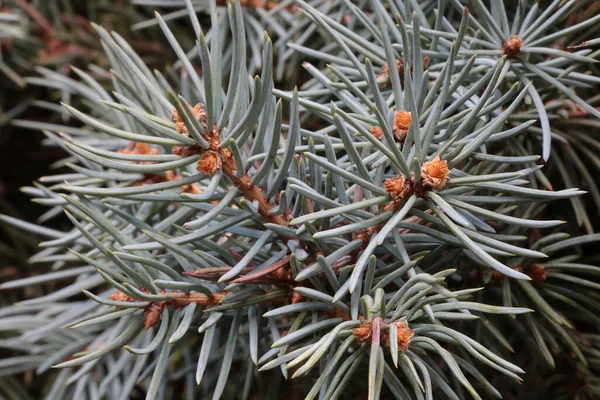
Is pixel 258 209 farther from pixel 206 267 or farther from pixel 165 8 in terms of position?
pixel 165 8

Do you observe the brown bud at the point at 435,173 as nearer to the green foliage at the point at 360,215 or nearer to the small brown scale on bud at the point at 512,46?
the green foliage at the point at 360,215

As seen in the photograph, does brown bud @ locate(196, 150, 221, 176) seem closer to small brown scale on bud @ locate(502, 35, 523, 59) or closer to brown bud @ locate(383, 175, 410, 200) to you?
brown bud @ locate(383, 175, 410, 200)

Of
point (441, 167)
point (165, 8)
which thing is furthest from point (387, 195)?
point (165, 8)

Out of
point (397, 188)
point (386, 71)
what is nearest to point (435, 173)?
point (397, 188)

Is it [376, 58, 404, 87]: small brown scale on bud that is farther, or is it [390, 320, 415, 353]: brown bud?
[376, 58, 404, 87]: small brown scale on bud

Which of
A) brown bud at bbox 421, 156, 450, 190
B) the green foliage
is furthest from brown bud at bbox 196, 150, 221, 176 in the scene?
brown bud at bbox 421, 156, 450, 190

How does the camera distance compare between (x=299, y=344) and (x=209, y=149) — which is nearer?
(x=209, y=149)

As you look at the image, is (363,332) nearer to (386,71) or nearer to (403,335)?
(403,335)
